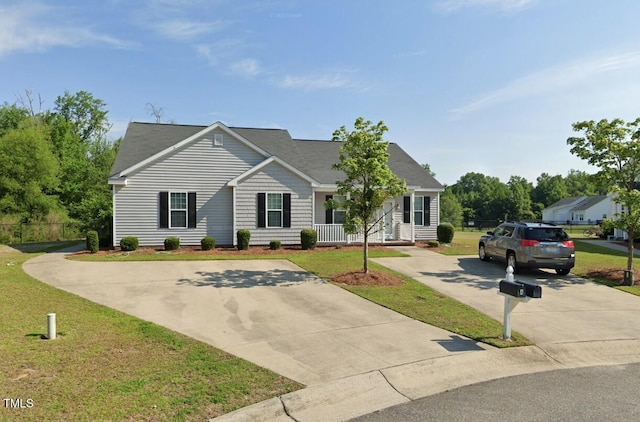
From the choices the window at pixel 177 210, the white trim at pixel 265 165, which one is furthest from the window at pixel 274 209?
the window at pixel 177 210

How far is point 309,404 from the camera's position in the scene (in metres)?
4.53

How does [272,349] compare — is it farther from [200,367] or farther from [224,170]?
[224,170]

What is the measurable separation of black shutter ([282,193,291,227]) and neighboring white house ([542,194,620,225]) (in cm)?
5816

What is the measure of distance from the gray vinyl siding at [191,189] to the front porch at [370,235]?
4459 mm

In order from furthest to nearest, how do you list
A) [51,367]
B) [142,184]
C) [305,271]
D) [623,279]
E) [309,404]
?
[142,184] < [305,271] < [623,279] < [51,367] < [309,404]

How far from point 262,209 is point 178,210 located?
12.5 ft

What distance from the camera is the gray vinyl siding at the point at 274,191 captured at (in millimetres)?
19141

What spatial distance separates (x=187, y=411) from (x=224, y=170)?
16015 mm

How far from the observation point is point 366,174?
12273 mm

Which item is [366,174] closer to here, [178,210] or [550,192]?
[178,210]

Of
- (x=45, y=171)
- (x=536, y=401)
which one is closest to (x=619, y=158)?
(x=536, y=401)

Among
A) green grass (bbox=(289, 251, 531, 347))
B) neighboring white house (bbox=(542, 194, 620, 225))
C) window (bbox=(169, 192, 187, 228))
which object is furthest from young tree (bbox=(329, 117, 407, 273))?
neighboring white house (bbox=(542, 194, 620, 225))

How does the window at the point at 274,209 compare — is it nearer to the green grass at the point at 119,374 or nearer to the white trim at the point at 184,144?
the white trim at the point at 184,144

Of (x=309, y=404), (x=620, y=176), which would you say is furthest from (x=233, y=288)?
(x=620, y=176)
